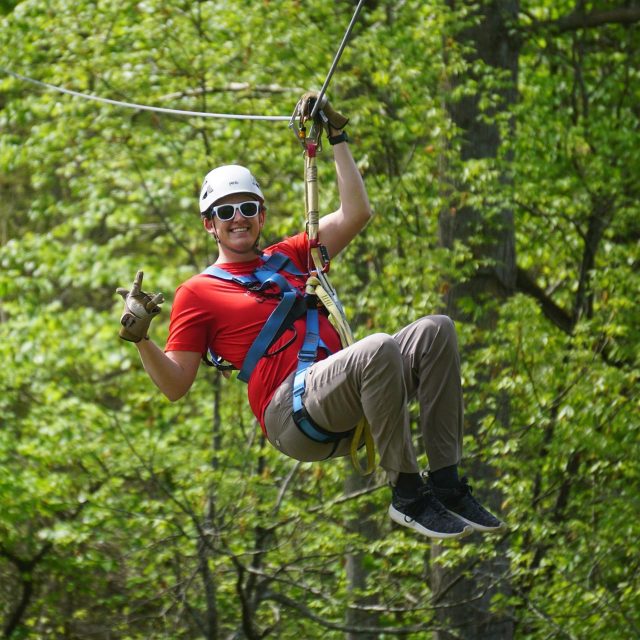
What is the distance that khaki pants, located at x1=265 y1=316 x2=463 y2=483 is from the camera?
13.0 ft

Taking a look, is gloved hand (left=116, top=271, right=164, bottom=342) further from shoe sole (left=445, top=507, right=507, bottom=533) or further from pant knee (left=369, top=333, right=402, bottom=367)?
shoe sole (left=445, top=507, right=507, bottom=533)

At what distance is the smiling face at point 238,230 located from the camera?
443cm

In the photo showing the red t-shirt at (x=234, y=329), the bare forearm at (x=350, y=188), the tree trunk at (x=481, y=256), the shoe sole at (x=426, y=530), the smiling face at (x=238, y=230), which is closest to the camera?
the shoe sole at (x=426, y=530)

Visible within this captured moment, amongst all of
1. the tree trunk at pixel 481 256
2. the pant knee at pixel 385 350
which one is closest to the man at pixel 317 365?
the pant knee at pixel 385 350

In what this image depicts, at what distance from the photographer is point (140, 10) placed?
10.7m

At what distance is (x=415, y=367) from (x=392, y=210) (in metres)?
4.78

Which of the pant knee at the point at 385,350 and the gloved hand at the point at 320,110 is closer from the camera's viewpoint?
the pant knee at the point at 385,350

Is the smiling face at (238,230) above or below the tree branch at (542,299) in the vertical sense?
below

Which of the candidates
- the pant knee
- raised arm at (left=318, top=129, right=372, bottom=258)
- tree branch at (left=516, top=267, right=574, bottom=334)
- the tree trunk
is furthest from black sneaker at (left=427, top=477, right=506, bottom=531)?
tree branch at (left=516, top=267, right=574, bottom=334)

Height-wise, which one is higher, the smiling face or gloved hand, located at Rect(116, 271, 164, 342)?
the smiling face

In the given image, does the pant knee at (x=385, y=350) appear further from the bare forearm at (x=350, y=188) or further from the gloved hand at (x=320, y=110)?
the gloved hand at (x=320, y=110)

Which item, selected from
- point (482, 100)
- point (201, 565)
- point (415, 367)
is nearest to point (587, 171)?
point (482, 100)

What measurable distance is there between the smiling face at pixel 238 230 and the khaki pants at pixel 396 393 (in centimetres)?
56

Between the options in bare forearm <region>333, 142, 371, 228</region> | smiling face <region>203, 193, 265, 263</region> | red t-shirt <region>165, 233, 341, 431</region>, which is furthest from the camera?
bare forearm <region>333, 142, 371, 228</region>
